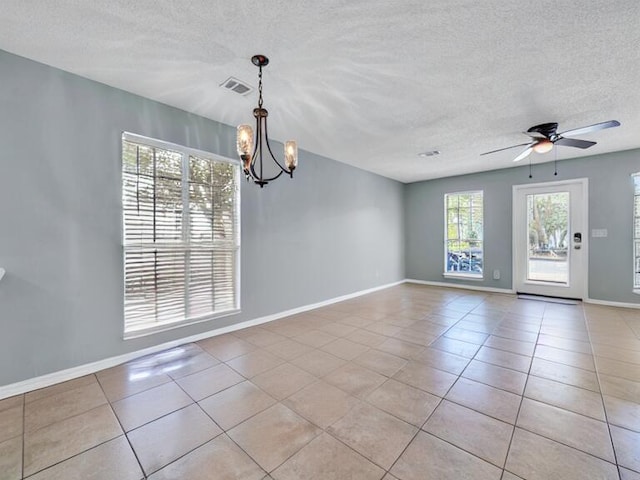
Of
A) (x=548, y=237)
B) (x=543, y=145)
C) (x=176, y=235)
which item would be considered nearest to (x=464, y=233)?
(x=548, y=237)

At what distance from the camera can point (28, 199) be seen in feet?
7.32

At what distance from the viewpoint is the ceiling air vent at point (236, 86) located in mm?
2498

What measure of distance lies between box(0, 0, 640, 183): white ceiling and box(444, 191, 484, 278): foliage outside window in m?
2.79

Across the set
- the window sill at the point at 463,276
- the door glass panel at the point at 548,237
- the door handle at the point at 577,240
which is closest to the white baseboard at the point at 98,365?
the window sill at the point at 463,276

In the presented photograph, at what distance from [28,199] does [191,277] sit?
152cm

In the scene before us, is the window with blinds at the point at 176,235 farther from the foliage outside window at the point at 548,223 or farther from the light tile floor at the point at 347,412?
the foliage outside window at the point at 548,223

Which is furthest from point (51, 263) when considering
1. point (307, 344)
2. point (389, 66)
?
point (389, 66)

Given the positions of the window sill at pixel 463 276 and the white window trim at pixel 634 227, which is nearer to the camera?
the white window trim at pixel 634 227

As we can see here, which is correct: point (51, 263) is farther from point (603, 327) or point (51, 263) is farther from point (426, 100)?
point (603, 327)

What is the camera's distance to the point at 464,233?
6.31m

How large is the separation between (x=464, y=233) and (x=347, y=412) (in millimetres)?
5558

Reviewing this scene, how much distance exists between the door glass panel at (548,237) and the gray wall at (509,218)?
32 centimetres

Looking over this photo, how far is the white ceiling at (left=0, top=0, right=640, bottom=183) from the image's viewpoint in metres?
1.73

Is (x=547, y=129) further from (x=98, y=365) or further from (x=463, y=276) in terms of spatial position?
(x=98, y=365)
